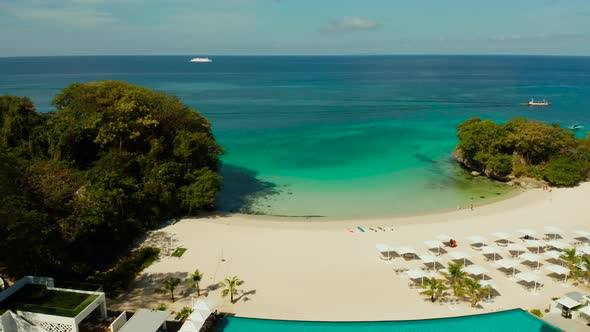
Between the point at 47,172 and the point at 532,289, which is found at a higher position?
the point at 47,172

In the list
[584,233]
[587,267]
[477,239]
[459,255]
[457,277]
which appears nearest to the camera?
[457,277]

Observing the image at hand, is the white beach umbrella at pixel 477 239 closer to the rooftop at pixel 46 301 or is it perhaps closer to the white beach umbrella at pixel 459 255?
the white beach umbrella at pixel 459 255

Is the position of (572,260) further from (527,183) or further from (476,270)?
(527,183)

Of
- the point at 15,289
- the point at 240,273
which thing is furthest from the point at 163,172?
the point at 15,289

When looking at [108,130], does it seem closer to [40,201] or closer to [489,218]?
[40,201]

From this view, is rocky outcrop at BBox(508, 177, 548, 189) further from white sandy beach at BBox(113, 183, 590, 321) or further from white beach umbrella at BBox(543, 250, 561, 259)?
white beach umbrella at BBox(543, 250, 561, 259)

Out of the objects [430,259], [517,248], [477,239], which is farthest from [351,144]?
[430,259]
